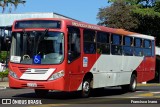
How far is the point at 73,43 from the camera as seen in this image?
1730 cm

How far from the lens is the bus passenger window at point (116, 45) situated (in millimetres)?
20844

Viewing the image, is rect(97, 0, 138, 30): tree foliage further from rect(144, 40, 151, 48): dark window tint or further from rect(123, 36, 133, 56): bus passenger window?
rect(123, 36, 133, 56): bus passenger window

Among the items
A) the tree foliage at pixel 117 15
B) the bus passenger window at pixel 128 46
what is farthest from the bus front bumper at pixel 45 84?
the tree foliage at pixel 117 15

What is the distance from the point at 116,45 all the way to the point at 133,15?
25.5 metres

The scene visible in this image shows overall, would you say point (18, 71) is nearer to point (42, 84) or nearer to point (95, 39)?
point (42, 84)

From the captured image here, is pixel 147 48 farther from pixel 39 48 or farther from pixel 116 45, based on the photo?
pixel 39 48

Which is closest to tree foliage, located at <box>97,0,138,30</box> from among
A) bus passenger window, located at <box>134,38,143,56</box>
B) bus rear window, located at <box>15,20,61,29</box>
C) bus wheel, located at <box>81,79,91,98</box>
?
bus passenger window, located at <box>134,38,143,56</box>

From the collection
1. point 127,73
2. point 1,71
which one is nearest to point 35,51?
point 127,73

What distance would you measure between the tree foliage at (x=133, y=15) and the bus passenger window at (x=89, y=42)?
79.7ft

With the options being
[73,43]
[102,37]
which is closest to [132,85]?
[102,37]

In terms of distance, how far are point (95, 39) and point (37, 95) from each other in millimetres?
3347

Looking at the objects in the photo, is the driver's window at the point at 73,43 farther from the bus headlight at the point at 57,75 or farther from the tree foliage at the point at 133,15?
the tree foliage at the point at 133,15

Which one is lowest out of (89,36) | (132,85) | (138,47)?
(132,85)

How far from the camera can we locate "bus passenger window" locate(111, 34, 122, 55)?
821 inches
